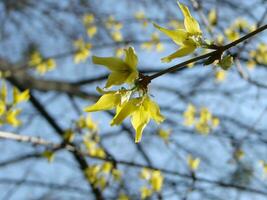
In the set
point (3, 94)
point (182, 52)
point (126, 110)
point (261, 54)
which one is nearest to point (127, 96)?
point (126, 110)

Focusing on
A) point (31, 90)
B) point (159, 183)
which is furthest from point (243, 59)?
point (31, 90)

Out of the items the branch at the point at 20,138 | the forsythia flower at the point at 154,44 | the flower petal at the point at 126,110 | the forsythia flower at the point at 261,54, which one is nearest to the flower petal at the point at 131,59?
the flower petal at the point at 126,110

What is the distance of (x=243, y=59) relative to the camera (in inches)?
163

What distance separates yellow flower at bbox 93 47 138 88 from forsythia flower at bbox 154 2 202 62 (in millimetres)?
89

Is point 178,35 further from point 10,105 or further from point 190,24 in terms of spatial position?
point 10,105

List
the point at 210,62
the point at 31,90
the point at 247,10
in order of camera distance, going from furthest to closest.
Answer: the point at 31,90
the point at 247,10
the point at 210,62

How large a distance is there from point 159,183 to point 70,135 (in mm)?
777

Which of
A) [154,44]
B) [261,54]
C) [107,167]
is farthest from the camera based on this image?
[154,44]

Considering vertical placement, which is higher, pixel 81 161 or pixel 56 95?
pixel 56 95

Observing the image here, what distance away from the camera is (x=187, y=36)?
3.86ft

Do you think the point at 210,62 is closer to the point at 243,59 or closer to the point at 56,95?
the point at 243,59

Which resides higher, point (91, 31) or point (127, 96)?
point (91, 31)

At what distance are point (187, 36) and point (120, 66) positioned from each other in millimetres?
210

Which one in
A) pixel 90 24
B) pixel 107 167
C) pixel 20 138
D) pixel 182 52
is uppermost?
pixel 90 24
